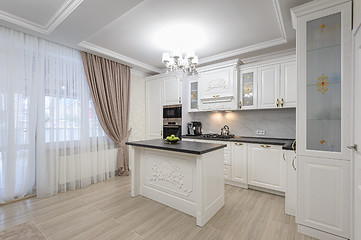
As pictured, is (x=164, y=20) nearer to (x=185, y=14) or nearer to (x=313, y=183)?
(x=185, y=14)

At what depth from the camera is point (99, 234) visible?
6.10 feet

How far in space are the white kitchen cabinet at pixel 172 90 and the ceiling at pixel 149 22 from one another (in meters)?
1.00

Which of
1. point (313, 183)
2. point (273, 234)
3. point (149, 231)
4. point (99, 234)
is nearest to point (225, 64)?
point (313, 183)

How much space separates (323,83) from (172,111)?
2998mm

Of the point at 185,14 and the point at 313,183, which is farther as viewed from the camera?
→ the point at 185,14

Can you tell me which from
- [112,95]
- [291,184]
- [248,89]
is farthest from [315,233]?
[112,95]

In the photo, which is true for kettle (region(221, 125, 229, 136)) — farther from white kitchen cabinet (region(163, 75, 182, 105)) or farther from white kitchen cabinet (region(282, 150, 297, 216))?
white kitchen cabinet (region(282, 150, 297, 216))

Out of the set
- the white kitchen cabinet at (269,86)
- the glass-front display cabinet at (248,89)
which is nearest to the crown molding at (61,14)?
the glass-front display cabinet at (248,89)

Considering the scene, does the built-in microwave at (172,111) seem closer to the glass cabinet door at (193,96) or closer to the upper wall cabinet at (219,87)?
the glass cabinet door at (193,96)

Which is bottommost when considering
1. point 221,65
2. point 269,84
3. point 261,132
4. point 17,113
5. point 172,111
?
point 261,132

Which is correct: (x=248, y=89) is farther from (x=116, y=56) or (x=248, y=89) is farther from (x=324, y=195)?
(x=116, y=56)

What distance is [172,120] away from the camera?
13.8 feet

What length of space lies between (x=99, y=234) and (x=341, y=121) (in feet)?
9.28

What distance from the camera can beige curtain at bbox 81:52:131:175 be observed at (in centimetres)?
347
